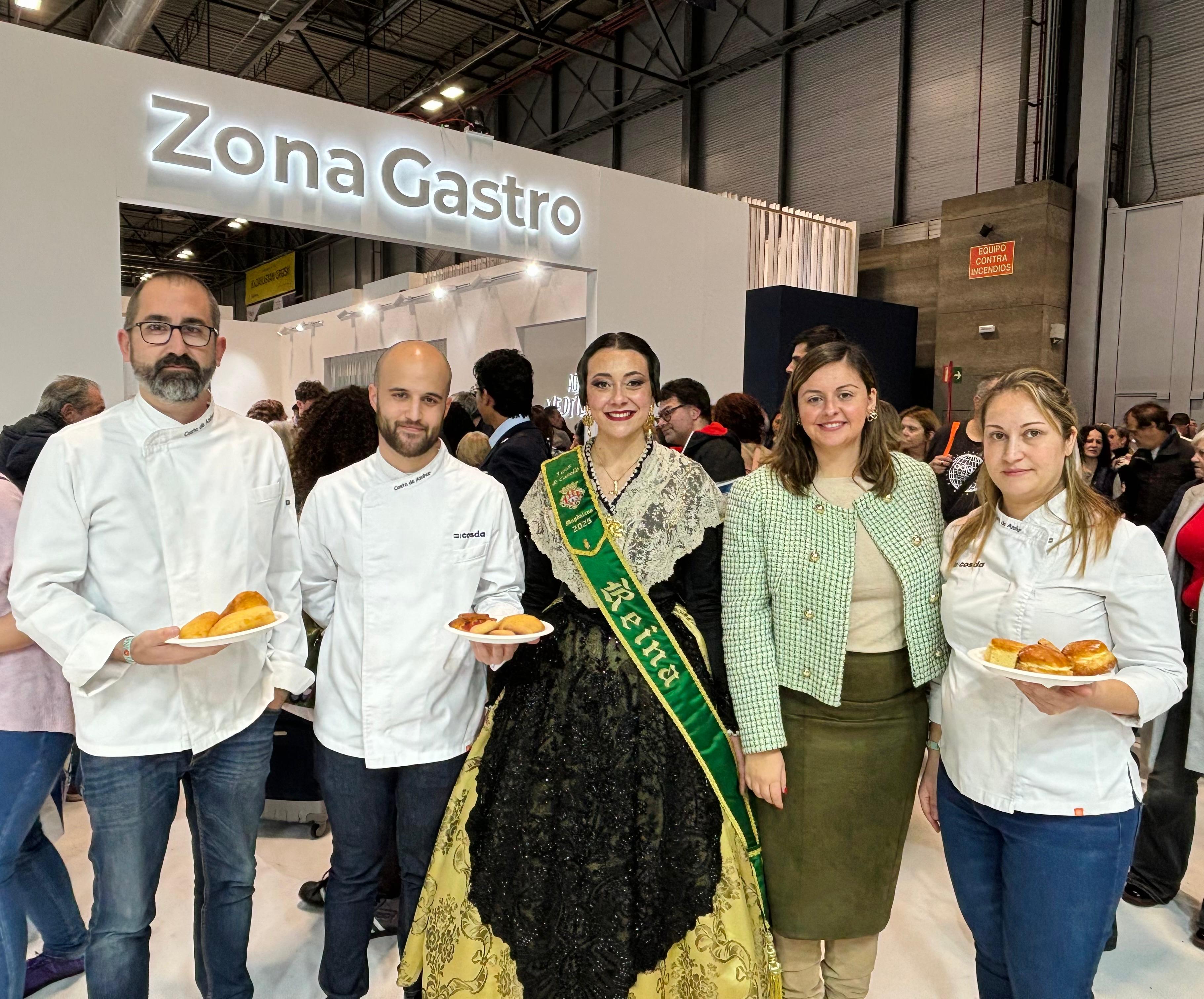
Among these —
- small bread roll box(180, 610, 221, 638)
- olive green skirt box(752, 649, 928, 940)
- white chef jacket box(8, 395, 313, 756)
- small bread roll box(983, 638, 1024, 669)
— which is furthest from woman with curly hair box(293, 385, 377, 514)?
small bread roll box(983, 638, 1024, 669)

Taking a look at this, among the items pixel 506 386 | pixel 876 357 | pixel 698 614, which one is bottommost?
pixel 698 614

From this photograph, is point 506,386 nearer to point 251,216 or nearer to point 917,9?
point 251,216

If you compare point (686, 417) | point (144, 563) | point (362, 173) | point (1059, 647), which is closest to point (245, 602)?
point (144, 563)

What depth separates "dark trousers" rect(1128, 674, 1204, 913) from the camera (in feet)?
8.61

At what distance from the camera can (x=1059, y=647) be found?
1.49m

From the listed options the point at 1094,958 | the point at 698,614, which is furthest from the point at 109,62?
the point at 1094,958

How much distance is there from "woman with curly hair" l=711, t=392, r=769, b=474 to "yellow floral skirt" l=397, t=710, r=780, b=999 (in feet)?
7.66

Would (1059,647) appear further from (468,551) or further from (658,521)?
(468,551)

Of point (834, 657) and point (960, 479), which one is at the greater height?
→ point (960, 479)

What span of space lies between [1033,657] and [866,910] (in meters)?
0.77

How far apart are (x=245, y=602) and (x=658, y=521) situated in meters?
0.84

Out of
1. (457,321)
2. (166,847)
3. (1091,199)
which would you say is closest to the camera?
(166,847)

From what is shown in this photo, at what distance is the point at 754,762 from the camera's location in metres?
1.76

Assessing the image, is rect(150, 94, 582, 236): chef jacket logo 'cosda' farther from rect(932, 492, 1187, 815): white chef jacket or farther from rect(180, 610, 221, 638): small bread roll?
rect(932, 492, 1187, 815): white chef jacket
